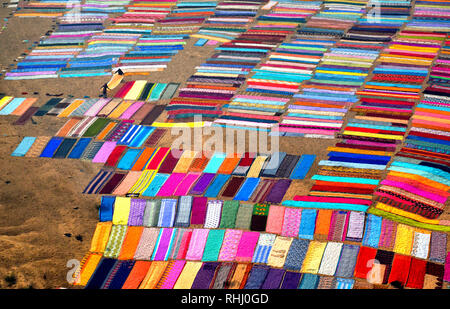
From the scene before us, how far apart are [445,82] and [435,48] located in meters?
2.60

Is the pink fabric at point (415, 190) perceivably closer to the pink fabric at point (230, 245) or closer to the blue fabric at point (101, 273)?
the pink fabric at point (230, 245)

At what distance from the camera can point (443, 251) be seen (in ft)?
34.0

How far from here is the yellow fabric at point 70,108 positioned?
16422 millimetres

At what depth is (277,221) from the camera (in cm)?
1142

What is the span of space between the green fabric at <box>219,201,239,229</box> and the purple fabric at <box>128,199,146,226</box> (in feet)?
5.42

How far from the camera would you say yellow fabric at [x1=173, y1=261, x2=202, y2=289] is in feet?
33.5

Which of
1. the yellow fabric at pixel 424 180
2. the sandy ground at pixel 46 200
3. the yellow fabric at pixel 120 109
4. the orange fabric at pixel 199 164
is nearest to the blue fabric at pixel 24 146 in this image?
the sandy ground at pixel 46 200

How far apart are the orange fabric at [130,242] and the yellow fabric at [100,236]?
372mm

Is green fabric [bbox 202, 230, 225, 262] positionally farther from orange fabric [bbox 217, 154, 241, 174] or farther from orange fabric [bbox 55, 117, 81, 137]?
orange fabric [bbox 55, 117, 81, 137]

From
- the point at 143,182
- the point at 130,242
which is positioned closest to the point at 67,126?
the point at 143,182

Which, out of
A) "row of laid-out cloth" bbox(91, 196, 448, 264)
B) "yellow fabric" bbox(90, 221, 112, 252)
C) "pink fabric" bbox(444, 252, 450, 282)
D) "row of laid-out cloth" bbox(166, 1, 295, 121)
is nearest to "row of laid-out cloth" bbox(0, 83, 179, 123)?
"row of laid-out cloth" bbox(166, 1, 295, 121)

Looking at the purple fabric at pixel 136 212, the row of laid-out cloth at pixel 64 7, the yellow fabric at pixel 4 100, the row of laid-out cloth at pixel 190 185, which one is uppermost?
the row of laid-out cloth at pixel 64 7

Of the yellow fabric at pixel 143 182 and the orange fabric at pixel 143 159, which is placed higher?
the orange fabric at pixel 143 159

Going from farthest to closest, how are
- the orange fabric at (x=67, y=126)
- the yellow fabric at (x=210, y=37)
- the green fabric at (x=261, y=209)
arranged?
the yellow fabric at (x=210, y=37), the orange fabric at (x=67, y=126), the green fabric at (x=261, y=209)
